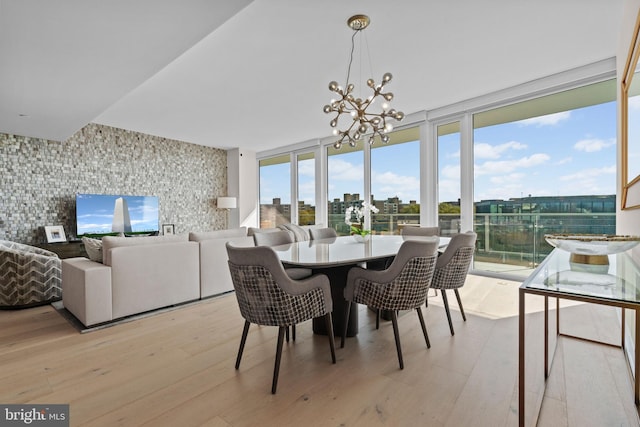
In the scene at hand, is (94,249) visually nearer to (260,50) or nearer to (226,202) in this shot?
(260,50)

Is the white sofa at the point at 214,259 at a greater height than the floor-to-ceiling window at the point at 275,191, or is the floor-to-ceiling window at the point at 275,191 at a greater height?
the floor-to-ceiling window at the point at 275,191

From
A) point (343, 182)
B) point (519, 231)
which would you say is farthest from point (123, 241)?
point (519, 231)

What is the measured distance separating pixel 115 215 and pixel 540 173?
696 cm

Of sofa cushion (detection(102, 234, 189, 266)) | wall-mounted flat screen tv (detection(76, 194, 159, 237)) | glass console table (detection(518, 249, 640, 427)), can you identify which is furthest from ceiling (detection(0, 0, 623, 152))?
glass console table (detection(518, 249, 640, 427))

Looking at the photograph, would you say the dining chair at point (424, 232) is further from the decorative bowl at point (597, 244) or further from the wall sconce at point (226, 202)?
the wall sconce at point (226, 202)

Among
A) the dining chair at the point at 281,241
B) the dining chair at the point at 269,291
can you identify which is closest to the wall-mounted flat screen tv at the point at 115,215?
the dining chair at the point at 281,241

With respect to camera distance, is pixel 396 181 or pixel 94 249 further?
pixel 396 181

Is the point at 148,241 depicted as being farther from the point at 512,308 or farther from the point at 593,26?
the point at 593,26

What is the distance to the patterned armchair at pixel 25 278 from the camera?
3.26 m

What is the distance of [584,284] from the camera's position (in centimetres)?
122

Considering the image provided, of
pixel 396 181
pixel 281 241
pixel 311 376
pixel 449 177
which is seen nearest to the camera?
pixel 311 376

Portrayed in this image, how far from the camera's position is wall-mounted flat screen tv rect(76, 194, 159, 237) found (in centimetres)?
525

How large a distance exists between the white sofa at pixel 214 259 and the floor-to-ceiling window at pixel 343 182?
3.04 meters

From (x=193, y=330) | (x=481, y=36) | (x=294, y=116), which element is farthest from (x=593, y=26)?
(x=193, y=330)
